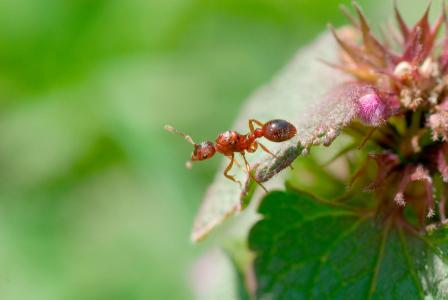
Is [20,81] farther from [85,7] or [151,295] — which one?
[151,295]

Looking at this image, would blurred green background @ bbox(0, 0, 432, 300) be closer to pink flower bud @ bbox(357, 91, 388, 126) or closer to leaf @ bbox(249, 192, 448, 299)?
leaf @ bbox(249, 192, 448, 299)

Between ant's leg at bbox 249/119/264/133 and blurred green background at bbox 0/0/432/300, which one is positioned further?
blurred green background at bbox 0/0/432/300

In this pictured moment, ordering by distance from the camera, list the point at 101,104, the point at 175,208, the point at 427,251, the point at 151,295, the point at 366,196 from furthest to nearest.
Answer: the point at 101,104
the point at 175,208
the point at 151,295
the point at 366,196
the point at 427,251

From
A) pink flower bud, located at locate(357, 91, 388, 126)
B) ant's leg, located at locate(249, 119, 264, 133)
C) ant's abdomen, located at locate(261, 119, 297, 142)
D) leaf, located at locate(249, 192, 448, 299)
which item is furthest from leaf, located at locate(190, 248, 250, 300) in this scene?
pink flower bud, located at locate(357, 91, 388, 126)

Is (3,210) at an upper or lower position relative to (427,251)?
upper

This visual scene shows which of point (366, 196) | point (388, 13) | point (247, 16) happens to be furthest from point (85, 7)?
point (366, 196)

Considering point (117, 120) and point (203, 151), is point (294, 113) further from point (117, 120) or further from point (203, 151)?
point (117, 120)

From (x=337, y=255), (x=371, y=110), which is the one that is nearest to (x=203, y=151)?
(x=337, y=255)
